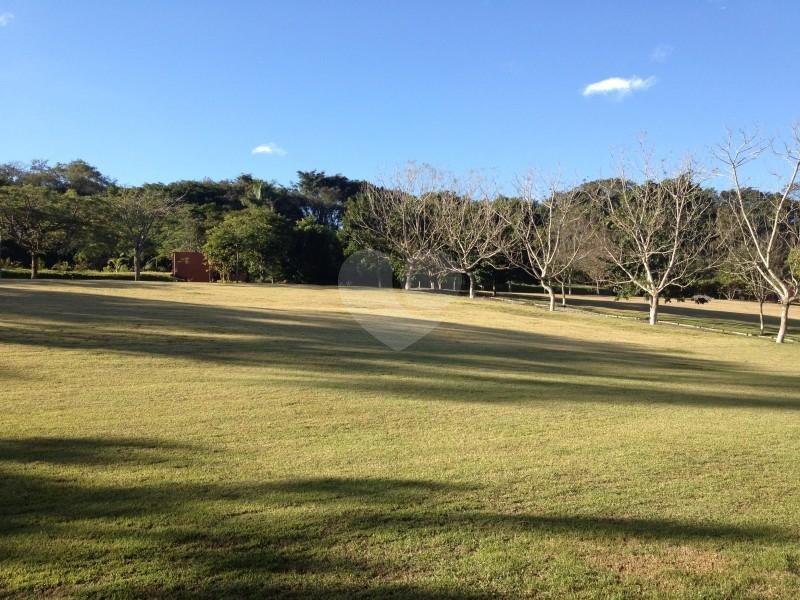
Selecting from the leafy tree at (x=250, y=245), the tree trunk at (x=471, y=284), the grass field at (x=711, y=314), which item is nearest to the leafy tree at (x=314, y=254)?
the leafy tree at (x=250, y=245)

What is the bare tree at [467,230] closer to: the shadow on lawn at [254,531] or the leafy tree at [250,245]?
the leafy tree at [250,245]

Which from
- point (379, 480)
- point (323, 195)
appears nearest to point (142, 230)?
point (323, 195)

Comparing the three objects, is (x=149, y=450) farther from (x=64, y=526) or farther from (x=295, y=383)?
(x=295, y=383)

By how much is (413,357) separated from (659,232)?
1251 inches

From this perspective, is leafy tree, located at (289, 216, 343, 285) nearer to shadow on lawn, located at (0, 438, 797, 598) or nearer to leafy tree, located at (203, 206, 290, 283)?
leafy tree, located at (203, 206, 290, 283)

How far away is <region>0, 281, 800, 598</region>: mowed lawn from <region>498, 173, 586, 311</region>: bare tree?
28.8 meters

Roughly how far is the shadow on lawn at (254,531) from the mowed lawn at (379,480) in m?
0.02

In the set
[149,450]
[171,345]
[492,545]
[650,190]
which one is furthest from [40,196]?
[492,545]

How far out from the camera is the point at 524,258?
56750 mm

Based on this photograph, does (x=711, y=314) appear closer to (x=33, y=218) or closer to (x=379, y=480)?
(x=379, y=480)

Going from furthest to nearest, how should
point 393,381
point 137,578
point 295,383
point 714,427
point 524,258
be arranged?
point 524,258 → point 393,381 → point 295,383 → point 714,427 → point 137,578

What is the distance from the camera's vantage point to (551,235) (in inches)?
1784

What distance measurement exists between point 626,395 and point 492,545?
7638mm

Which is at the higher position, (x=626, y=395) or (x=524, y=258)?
(x=524, y=258)
